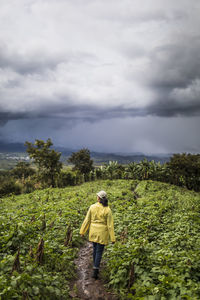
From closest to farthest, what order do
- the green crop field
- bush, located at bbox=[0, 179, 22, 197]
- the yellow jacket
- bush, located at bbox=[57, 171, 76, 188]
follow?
the green crop field → the yellow jacket → bush, located at bbox=[0, 179, 22, 197] → bush, located at bbox=[57, 171, 76, 188]

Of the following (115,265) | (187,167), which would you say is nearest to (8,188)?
(115,265)

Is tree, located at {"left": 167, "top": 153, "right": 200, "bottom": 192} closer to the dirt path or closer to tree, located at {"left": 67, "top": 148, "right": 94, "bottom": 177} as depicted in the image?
tree, located at {"left": 67, "top": 148, "right": 94, "bottom": 177}

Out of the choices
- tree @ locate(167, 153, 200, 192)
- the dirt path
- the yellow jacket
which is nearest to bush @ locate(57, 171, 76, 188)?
tree @ locate(167, 153, 200, 192)

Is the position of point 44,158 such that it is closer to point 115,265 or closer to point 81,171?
→ point 81,171

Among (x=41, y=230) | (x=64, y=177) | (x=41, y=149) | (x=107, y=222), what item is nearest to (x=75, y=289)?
(x=107, y=222)

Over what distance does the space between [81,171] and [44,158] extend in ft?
94.8

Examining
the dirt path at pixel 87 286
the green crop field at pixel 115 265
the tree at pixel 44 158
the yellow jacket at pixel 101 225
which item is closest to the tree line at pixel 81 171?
the tree at pixel 44 158

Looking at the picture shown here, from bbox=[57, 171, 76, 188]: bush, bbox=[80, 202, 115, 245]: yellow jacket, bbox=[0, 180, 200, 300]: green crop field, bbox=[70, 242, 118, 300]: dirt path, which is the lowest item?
bbox=[57, 171, 76, 188]: bush

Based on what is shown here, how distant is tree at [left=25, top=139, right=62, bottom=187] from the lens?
140 feet

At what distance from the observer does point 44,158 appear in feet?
141

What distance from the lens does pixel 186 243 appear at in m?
7.92

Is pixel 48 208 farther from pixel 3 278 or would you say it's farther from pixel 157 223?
pixel 3 278

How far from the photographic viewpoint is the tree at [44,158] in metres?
42.7

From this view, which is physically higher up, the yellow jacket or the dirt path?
the yellow jacket
